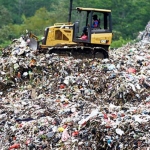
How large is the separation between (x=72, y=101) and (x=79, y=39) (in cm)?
389

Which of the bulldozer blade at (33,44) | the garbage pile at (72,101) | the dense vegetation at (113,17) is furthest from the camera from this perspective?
the dense vegetation at (113,17)

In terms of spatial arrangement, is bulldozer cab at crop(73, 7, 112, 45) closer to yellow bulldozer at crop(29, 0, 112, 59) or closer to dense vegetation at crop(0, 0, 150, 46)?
yellow bulldozer at crop(29, 0, 112, 59)

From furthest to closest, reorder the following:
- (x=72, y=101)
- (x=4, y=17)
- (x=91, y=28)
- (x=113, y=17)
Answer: (x=4, y=17) → (x=113, y=17) → (x=91, y=28) → (x=72, y=101)

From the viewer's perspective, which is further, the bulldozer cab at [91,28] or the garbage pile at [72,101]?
the bulldozer cab at [91,28]

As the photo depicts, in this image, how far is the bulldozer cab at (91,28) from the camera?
50.0 ft

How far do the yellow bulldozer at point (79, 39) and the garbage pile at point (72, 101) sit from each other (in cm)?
66

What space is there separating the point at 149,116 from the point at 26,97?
3.98 metres

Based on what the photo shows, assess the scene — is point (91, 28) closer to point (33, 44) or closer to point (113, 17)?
point (33, 44)

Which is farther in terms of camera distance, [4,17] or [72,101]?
[4,17]

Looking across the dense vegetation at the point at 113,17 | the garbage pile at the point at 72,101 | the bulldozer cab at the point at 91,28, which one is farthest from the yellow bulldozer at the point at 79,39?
the dense vegetation at the point at 113,17

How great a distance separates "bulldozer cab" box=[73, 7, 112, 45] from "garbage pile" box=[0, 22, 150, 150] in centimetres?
96

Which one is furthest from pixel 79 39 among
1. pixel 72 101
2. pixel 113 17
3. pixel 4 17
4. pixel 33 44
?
pixel 4 17

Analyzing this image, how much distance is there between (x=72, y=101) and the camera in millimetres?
11758

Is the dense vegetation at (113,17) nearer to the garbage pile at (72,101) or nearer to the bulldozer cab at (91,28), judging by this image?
the bulldozer cab at (91,28)
